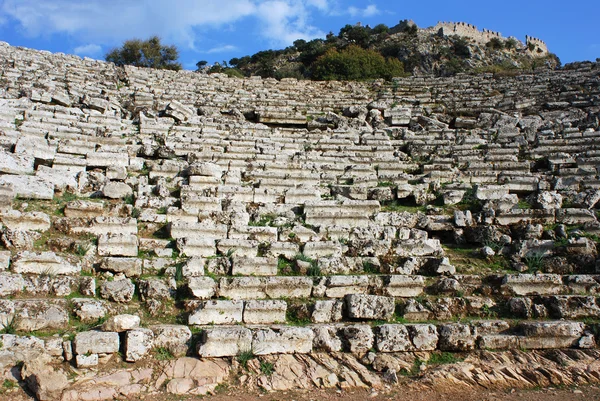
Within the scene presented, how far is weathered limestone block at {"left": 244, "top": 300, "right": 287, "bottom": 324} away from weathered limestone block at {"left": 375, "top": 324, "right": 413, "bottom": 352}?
105 cm

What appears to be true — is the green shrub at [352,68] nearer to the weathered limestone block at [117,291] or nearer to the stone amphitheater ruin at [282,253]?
the stone amphitheater ruin at [282,253]

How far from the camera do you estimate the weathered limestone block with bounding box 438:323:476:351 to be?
19.0 ft

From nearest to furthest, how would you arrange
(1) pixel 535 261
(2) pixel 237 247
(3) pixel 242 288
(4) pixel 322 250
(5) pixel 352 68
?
(3) pixel 242 288 < (2) pixel 237 247 < (4) pixel 322 250 < (1) pixel 535 261 < (5) pixel 352 68

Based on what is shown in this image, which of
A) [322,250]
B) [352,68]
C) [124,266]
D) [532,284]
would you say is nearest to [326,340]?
[322,250]

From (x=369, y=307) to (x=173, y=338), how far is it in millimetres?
2161

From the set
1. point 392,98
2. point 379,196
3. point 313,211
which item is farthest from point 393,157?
point 392,98

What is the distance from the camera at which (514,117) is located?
13.0 meters

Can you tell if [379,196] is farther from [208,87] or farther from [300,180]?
[208,87]

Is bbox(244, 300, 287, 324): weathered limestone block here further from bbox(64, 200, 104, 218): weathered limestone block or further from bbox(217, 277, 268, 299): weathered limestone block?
bbox(64, 200, 104, 218): weathered limestone block

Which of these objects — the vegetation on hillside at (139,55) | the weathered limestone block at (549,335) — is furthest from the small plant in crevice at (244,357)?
the vegetation on hillside at (139,55)

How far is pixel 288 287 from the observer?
6320 mm

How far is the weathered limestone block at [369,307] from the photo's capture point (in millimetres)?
6055

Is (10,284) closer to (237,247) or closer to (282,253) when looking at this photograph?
(237,247)

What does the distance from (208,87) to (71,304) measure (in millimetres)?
11071
